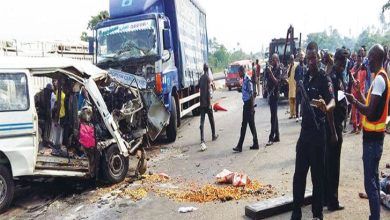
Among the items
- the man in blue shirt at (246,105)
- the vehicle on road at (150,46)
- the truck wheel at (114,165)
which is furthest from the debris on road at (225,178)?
the vehicle on road at (150,46)

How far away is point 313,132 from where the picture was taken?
453cm

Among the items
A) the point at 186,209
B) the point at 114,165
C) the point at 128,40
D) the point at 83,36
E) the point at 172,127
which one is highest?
the point at 83,36

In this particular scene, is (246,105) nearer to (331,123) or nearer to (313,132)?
(331,123)

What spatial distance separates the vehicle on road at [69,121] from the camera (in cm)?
596

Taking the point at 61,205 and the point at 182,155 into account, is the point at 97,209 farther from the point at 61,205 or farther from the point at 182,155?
the point at 182,155

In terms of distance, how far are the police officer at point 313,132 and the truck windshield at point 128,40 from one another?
6.13 meters

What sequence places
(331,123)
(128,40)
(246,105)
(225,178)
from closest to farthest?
(331,123) < (225,178) < (246,105) < (128,40)

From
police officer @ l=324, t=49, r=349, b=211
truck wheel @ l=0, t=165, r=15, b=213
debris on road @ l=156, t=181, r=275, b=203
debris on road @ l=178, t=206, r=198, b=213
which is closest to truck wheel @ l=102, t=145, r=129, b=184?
debris on road @ l=156, t=181, r=275, b=203

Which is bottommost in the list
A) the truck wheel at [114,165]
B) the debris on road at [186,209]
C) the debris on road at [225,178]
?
the debris on road at [186,209]

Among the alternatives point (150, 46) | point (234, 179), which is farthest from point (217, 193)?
point (150, 46)

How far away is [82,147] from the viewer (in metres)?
7.04

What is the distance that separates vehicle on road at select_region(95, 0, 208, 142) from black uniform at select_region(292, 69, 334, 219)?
5933 mm

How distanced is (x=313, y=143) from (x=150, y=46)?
21.7ft

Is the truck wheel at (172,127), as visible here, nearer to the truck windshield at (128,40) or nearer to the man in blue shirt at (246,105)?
the truck windshield at (128,40)
